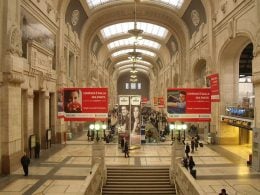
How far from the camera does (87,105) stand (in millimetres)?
13469

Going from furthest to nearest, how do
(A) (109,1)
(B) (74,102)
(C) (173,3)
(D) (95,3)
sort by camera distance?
(A) (109,1) < (D) (95,3) < (C) (173,3) < (B) (74,102)

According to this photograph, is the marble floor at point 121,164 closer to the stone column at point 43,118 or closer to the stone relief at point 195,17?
the stone column at point 43,118

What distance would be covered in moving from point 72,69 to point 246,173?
61.6 ft

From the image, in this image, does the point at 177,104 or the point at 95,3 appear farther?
the point at 95,3

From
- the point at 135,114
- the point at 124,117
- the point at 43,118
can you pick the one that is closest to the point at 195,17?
the point at 135,114

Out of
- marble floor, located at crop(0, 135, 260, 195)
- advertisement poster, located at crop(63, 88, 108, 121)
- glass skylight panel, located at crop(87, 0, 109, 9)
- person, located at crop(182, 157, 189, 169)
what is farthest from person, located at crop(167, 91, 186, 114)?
glass skylight panel, located at crop(87, 0, 109, 9)

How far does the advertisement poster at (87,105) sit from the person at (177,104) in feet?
8.76

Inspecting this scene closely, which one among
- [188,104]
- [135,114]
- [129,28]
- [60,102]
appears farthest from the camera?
[129,28]

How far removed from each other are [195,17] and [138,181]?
1696 centimetres

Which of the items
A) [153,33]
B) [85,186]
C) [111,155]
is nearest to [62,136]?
[111,155]

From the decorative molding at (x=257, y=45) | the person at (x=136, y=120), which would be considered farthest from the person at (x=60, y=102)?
the decorative molding at (x=257, y=45)

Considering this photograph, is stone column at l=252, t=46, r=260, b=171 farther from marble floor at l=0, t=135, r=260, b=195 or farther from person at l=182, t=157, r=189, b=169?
person at l=182, t=157, r=189, b=169

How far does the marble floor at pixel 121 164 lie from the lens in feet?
38.5

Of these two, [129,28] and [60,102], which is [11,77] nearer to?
[60,102]
